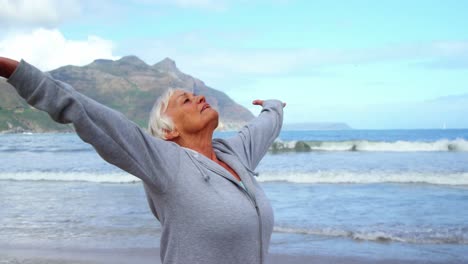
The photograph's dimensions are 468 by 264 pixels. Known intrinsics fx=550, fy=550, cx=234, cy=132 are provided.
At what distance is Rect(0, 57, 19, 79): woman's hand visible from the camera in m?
1.52

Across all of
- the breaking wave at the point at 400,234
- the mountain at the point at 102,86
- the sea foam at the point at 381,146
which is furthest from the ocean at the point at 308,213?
Answer: the mountain at the point at 102,86

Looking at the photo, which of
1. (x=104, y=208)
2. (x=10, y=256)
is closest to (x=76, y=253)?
(x=10, y=256)

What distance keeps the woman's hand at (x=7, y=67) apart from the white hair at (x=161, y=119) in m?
0.72

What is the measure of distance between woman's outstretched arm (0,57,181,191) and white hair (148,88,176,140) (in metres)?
0.19

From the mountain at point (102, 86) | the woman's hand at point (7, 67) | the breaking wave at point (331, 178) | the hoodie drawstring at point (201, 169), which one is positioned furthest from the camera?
the mountain at point (102, 86)

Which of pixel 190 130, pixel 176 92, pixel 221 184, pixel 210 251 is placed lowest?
pixel 210 251

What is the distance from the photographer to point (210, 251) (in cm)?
188

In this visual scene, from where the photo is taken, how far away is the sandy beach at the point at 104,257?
585 cm

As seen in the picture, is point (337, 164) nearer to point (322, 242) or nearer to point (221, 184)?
point (322, 242)

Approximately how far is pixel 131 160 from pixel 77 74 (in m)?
97.9

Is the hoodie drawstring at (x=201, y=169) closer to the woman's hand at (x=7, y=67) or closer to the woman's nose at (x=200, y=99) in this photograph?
the woman's nose at (x=200, y=99)

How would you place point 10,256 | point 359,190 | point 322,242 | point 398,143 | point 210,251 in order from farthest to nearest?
point 398,143 < point 359,190 < point 322,242 < point 10,256 < point 210,251

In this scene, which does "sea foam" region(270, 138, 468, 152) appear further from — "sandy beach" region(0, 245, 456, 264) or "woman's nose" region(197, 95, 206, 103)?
"woman's nose" region(197, 95, 206, 103)

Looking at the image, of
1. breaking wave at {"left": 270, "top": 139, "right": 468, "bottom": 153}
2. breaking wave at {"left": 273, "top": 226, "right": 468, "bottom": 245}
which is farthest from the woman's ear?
breaking wave at {"left": 270, "top": 139, "right": 468, "bottom": 153}
